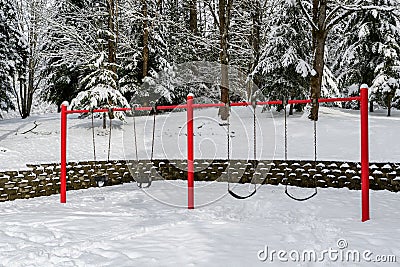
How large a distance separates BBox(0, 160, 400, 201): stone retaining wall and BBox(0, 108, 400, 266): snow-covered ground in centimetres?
26

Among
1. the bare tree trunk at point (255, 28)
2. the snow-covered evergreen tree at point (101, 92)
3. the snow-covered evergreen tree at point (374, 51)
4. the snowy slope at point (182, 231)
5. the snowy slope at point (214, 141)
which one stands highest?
the bare tree trunk at point (255, 28)

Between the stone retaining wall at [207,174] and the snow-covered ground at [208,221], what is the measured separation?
0.26 m

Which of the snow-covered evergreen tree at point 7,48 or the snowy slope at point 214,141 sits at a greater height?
the snow-covered evergreen tree at point 7,48

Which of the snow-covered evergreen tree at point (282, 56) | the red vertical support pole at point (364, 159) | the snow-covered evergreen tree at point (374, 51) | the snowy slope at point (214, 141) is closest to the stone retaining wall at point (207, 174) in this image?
the snowy slope at point (214, 141)

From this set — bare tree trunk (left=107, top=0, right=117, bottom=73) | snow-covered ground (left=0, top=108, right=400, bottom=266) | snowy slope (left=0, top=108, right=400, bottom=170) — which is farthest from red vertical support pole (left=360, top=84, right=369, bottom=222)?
bare tree trunk (left=107, top=0, right=117, bottom=73)

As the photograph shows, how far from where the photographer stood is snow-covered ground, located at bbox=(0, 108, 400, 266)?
2.90 meters

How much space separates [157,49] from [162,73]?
1.18 metres

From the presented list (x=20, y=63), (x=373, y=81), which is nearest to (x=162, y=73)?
(x=20, y=63)

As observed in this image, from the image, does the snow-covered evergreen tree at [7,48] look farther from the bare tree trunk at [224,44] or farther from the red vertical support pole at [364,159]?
the red vertical support pole at [364,159]

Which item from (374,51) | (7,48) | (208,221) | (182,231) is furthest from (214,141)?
(7,48)

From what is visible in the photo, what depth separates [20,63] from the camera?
14.4 metres

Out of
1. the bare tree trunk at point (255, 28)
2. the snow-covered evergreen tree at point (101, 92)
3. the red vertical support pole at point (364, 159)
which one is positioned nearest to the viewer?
the red vertical support pole at point (364, 159)

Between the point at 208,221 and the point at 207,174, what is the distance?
3.47 m

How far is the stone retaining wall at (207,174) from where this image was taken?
19.0ft
